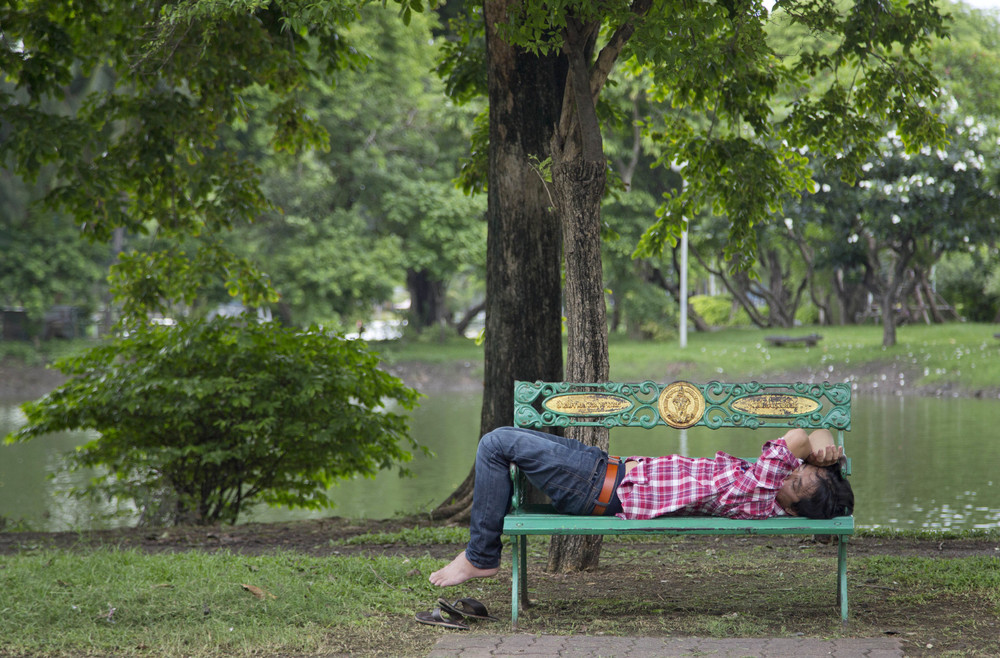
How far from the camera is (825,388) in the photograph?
4.78 metres

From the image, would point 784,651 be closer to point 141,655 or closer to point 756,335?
point 141,655

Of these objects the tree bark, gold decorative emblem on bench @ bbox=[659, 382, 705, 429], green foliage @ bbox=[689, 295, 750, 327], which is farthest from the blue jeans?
green foliage @ bbox=[689, 295, 750, 327]

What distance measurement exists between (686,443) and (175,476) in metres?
8.70

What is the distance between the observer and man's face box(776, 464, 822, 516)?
4457mm

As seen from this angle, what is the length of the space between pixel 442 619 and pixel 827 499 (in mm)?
1758

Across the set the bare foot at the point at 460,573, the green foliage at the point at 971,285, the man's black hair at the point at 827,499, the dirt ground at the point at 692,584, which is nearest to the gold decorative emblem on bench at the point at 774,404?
the man's black hair at the point at 827,499

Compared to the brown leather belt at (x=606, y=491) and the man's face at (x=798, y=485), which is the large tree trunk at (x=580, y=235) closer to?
the brown leather belt at (x=606, y=491)

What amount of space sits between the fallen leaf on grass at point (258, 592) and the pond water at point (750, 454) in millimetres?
3687

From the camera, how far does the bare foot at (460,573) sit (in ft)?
15.4

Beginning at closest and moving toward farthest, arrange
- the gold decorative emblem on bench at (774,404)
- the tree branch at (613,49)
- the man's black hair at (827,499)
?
the man's black hair at (827,499) < the gold decorative emblem on bench at (774,404) < the tree branch at (613,49)

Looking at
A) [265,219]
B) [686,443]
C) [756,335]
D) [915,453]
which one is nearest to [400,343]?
[265,219]

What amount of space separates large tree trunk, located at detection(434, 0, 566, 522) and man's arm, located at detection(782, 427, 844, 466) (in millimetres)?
3185

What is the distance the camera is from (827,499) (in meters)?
4.42

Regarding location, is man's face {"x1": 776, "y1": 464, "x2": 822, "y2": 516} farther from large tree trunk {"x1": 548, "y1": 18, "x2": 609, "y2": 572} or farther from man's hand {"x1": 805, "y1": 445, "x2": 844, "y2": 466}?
large tree trunk {"x1": 548, "y1": 18, "x2": 609, "y2": 572}
